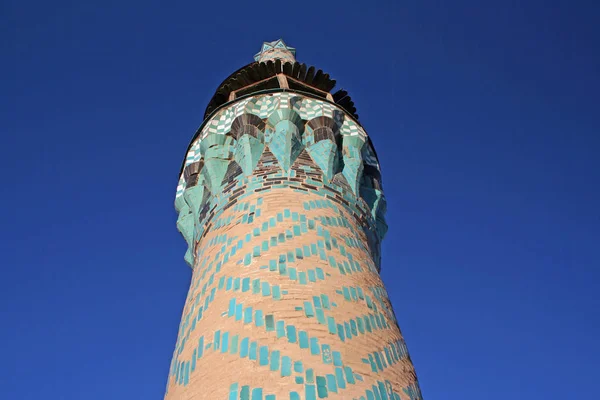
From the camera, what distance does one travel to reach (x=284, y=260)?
423 cm

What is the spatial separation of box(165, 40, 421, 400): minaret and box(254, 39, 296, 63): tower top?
3.38m

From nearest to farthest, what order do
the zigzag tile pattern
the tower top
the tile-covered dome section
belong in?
1. the zigzag tile pattern
2. the tile-covered dome section
3. the tower top

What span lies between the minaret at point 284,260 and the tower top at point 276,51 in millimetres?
3385

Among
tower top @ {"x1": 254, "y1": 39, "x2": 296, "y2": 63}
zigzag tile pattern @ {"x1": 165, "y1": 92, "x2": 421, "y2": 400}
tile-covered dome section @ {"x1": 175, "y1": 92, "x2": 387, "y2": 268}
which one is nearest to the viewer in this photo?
zigzag tile pattern @ {"x1": 165, "y1": 92, "x2": 421, "y2": 400}

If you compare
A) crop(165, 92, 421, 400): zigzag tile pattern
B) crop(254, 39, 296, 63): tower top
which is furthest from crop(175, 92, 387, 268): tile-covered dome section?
crop(254, 39, 296, 63): tower top

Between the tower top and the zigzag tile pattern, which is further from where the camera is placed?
the tower top

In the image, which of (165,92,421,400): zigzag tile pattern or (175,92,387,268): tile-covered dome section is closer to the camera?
(165,92,421,400): zigzag tile pattern

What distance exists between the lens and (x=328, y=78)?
309 inches

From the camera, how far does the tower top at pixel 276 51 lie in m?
9.77

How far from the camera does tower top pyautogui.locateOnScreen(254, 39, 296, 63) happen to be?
9.77 metres

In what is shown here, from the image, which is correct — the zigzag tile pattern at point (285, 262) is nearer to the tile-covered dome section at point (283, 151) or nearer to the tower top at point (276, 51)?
the tile-covered dome section at point (283, 151)

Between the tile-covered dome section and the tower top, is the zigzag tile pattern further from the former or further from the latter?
the tower top

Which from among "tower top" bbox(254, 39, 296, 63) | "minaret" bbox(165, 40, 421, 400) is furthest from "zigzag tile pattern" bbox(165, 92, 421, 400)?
"tower top" bbox(254, 39, 296, 63)

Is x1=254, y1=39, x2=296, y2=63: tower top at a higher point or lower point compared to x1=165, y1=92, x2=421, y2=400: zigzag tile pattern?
higher
